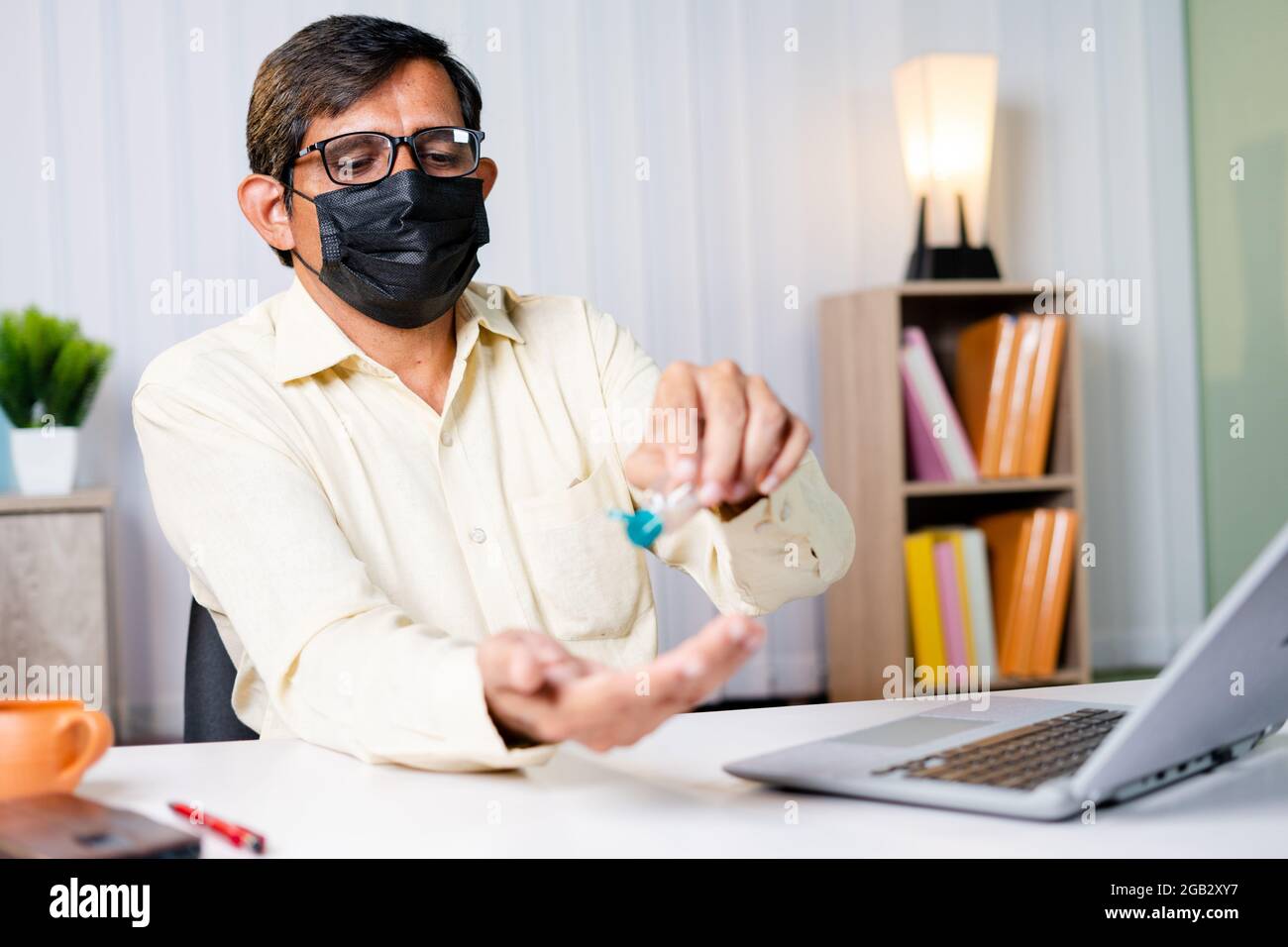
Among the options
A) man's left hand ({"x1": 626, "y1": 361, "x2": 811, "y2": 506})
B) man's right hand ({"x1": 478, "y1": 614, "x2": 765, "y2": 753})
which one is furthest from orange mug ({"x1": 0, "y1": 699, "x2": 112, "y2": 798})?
man's left hand ({"x1": 626, "y1": 361, "x2": 811, "y2": 506})

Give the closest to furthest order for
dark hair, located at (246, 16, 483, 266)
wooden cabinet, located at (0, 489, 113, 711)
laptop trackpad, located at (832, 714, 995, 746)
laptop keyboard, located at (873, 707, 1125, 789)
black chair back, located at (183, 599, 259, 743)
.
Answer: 1. laptop keyboard, located at (873, 707, 1125, 789)
2. laptop trackpad, located at (832, 714, 995, 746)
3. black chair back, located at (183, 599, 259, 743)
4. dark hair, located at (246, 16, 483, 266)
5. wooden cabinet, located at (0, 489, 113, 711)

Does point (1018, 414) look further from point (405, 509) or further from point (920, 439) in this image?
point (405, 509)

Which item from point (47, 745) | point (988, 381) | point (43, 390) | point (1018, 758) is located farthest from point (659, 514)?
point (988, 381)

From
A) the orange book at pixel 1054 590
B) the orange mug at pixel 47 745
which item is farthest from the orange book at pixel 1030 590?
the orange mug at pixel 47 745

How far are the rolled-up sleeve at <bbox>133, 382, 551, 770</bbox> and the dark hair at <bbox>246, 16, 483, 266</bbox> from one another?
0.35m

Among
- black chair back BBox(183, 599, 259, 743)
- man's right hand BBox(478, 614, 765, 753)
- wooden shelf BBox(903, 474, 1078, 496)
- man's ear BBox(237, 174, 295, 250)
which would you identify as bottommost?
black chair back BBox(183, 599, 259, 743)

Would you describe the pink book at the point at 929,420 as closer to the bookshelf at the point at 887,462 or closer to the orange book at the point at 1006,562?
the bookshelf at the point at 887,462

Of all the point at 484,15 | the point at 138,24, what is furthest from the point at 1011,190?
the point at 138,24

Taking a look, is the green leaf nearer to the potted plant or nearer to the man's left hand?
the potted plant

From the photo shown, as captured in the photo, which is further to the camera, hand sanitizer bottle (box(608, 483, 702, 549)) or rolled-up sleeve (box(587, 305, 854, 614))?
rolled-up sleeve (box(587, 305, 854, 614))

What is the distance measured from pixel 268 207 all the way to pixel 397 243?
0.19 m

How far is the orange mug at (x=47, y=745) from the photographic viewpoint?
794 mm

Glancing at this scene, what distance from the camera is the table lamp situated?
9.73ft
